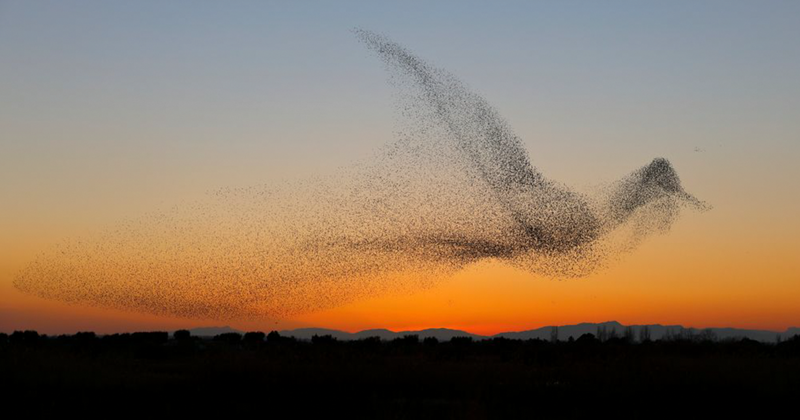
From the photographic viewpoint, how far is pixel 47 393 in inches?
906

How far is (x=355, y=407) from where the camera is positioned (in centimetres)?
2156

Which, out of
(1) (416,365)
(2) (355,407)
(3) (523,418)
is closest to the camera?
(3) (523,418)

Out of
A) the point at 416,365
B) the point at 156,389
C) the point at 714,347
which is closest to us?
the point at 156,389

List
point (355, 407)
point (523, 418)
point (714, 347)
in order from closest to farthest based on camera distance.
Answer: point (523, 418) → point (355, 407) → point (714, 347)

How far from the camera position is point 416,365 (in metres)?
29.9

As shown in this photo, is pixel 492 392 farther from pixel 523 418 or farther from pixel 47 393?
pixel 47 393

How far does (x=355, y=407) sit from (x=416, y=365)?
8467 millimetres

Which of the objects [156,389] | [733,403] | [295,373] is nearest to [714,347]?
[733,403]

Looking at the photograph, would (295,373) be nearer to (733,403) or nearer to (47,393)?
(47,393)

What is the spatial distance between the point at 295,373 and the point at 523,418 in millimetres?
8101

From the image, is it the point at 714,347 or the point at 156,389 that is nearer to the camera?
the point at 156,389

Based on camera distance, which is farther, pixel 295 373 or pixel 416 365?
pixel 416 365

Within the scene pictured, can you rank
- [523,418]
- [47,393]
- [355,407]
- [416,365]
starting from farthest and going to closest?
Answer: [416,365]
[47,393]
[355,407]
[523,418]

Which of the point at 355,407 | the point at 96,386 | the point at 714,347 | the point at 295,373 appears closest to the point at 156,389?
the point at 96,386
